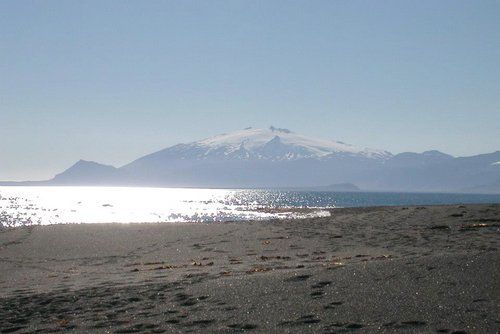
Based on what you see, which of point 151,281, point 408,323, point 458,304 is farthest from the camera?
point 151,281

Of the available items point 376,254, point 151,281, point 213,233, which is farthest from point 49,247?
point 376,254

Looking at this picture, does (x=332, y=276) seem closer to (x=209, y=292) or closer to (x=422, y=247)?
(x=209, y=292)

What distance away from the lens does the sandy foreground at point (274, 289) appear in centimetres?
997

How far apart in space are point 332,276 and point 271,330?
370 centimetres

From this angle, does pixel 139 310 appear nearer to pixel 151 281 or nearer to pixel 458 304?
pixel 151 281

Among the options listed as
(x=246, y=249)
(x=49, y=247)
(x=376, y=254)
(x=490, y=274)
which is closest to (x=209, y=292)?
(x=490, y=274)

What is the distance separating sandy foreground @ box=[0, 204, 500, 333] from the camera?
9.97 metres

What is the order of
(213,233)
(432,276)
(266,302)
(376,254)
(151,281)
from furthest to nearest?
(213,233) < (376,254) < (151,281) < (432,276) < (266,302)

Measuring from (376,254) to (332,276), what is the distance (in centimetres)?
607

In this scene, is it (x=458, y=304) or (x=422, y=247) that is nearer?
(x=458, y=304)

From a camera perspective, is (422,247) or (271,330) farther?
(422,247)

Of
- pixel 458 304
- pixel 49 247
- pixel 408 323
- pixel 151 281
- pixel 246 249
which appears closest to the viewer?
pixel 408 323

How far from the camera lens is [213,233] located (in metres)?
32.3

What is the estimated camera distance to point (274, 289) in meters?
12.3
